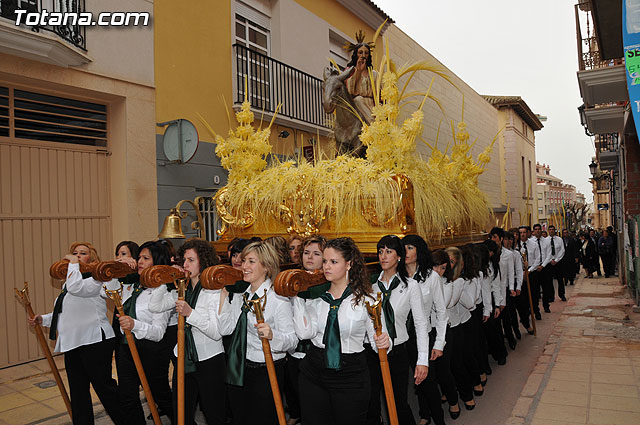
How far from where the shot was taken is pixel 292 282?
2996mm

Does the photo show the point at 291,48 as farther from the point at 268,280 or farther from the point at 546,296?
the point at 268,280

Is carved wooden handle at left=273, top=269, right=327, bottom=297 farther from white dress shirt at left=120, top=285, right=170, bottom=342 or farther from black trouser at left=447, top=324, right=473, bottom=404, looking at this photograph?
black trouser at left=447, top=324, right=473, bottom=404

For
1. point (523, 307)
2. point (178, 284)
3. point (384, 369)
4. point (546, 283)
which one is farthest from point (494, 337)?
point (546, 283)

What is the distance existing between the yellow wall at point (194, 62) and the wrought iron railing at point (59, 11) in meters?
1.32

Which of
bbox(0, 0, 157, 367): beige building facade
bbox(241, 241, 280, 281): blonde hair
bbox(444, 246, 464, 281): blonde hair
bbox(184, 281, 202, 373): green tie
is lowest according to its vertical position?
bbox(184, 281, 202, 373): green tie

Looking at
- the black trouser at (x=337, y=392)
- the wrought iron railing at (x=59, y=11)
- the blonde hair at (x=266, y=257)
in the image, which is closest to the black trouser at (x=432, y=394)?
the black trouser at (x=337, y=392)

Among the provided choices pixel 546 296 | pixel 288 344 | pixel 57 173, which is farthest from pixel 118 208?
pixel 546 296

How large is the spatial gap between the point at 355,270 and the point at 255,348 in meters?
0.84

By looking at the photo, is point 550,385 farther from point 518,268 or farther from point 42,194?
point 42,194

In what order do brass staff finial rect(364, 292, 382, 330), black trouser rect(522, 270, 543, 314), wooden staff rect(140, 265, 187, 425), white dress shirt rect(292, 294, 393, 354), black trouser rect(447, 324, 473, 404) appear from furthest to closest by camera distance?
black trouser rect(522, 270, 543, 314) → black trouser rect(447, 324, 473, 404) → wooden staff rect(140, 265, 187, 425) → white dress shirt rect(292, 294, 393, 354) → brass staff finial rect(364, 292, 382, 330)

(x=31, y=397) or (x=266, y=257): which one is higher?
(x=266, y=257)

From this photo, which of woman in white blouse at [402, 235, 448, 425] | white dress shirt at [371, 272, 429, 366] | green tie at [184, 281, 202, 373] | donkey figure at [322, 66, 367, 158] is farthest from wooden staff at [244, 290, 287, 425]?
donkey figure at [322, 66, 367, 158]

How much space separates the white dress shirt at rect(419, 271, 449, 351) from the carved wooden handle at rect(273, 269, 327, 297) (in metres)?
1.24

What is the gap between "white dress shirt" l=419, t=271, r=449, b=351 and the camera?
4.03m
